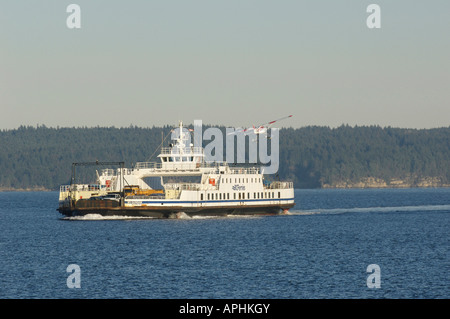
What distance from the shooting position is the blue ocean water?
168ft

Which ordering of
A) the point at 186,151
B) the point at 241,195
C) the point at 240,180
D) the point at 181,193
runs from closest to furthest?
1. the point at 181,193
2. the point at 240,180
3. the point at 241,195
4. the point at 186,151

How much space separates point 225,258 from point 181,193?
3339 centimetres

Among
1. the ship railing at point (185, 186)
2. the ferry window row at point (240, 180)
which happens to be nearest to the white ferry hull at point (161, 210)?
the ship railing at point (185, 186)

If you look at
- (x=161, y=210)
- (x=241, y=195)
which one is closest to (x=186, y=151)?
(x=241, y=195)

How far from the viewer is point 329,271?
58375 millimetres

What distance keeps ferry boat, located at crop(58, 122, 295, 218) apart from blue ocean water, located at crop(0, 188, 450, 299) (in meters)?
1.70

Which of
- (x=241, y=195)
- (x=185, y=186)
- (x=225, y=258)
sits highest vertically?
(x=185, y=186)

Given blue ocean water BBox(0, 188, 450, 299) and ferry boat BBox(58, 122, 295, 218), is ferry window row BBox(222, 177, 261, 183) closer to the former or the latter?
ferry boat BBox(58, 122, 295, 218)

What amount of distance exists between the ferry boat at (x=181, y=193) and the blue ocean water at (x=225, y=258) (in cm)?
170

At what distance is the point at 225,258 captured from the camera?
65.5m

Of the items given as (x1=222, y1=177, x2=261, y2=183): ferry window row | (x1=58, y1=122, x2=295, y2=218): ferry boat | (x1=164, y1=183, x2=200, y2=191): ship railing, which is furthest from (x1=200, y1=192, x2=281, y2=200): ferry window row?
(x1=222, y1=177, x2=261, y2=183): ferry window row

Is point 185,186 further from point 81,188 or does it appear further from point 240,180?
point 81,188

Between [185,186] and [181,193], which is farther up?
[185,186]
